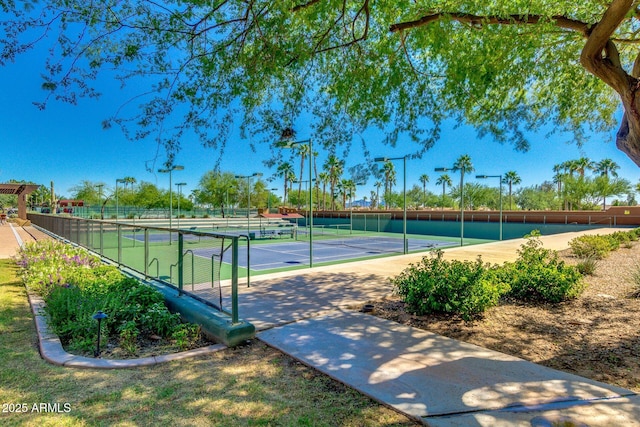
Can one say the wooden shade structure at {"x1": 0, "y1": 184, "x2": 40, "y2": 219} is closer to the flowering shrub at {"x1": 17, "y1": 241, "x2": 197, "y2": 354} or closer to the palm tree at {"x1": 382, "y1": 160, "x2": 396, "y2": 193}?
the palm tree at {"x1": 382, "y1": 160, "x2": 396, "y2": 193}

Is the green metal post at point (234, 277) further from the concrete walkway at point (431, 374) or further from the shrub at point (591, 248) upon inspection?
the shrub at point (591, 248)

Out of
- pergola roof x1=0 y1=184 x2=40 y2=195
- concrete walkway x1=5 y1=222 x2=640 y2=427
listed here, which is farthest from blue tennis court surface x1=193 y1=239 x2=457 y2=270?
pergola roof x1=0 y1=184 x2=40 y2=195

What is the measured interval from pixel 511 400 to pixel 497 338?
5.48ft

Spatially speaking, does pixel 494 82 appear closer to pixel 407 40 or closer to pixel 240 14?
pixel 407 40

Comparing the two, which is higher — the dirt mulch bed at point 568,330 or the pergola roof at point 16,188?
the pergola roof at point 16,188

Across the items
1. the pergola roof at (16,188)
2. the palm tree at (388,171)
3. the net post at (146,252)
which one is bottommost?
the net post at (146,252)

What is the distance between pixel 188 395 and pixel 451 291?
362 centimetres

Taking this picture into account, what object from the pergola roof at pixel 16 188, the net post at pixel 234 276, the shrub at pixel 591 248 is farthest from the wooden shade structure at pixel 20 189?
the shrub at pixel 591 248

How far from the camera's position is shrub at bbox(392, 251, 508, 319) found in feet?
17.1

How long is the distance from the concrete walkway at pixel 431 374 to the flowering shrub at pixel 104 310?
81cm

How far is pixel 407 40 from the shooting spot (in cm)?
712

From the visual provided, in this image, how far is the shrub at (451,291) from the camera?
5219 mm

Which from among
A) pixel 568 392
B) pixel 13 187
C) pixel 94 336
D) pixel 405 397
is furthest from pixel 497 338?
pixel 13 187

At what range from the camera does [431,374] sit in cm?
369
